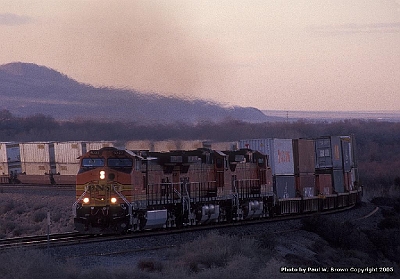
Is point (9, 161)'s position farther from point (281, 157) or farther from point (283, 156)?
point (281, 157)

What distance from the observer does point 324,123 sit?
139375mm

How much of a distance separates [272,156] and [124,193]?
13.3 meters

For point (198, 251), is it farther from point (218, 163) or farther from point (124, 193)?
point (218, 163)

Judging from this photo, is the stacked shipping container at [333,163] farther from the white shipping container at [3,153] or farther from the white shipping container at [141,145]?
the white shipping container at [3,153]

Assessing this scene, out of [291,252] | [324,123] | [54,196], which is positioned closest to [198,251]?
[291,252]

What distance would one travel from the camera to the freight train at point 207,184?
2738 cm

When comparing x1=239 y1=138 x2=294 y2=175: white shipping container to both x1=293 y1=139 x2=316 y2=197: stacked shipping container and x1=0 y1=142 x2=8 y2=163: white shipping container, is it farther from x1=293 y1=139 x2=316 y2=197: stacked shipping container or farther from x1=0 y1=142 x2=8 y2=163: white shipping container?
x1=0 y1=142 x2=8 y2=163: white shipping container

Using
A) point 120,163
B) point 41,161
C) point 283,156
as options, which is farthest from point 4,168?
point 120,163

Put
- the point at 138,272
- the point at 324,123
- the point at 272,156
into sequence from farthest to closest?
the point at 324,123 → the point at 272,156 → the point at 138,272

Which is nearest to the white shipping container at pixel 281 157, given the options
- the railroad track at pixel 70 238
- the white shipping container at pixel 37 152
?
the railroad track at pixel 70 238

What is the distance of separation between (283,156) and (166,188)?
1170 centimetres

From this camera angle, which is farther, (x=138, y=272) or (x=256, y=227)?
(x=256, y=227)

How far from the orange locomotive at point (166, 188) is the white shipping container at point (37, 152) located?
92.5 ft

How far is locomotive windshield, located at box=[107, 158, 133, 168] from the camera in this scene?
27.7 metres
